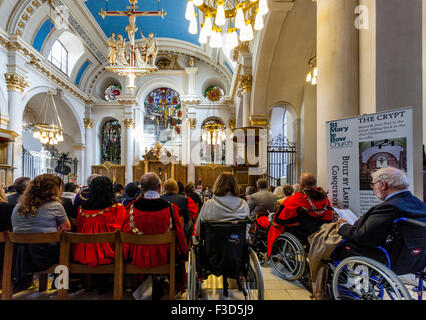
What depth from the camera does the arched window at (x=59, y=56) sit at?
1193 cm

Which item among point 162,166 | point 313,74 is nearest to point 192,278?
point 313,74

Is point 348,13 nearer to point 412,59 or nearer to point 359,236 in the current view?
point 412,59

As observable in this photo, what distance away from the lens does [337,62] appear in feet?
9.70

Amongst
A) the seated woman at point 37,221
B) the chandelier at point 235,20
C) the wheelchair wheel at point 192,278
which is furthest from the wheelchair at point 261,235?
the chandelier at point 235,20

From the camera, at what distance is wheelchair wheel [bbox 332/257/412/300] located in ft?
A: 5.13

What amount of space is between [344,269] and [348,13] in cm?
277

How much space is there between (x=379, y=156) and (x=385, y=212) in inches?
36.2

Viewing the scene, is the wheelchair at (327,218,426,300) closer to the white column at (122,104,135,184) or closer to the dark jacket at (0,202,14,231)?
the dark jacket at (0,202,14,231)

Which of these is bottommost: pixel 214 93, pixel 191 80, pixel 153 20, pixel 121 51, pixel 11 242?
pixel 11 242

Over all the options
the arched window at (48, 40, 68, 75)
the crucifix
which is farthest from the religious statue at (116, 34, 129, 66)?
the arched window at (48, 40, 68, 75)

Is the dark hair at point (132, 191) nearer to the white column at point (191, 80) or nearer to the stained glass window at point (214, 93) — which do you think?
the white column at point (191, 80)

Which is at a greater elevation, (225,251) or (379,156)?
(379,156)

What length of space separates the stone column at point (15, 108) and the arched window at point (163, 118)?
294 inches

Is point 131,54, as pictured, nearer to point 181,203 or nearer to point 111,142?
point 181,203
